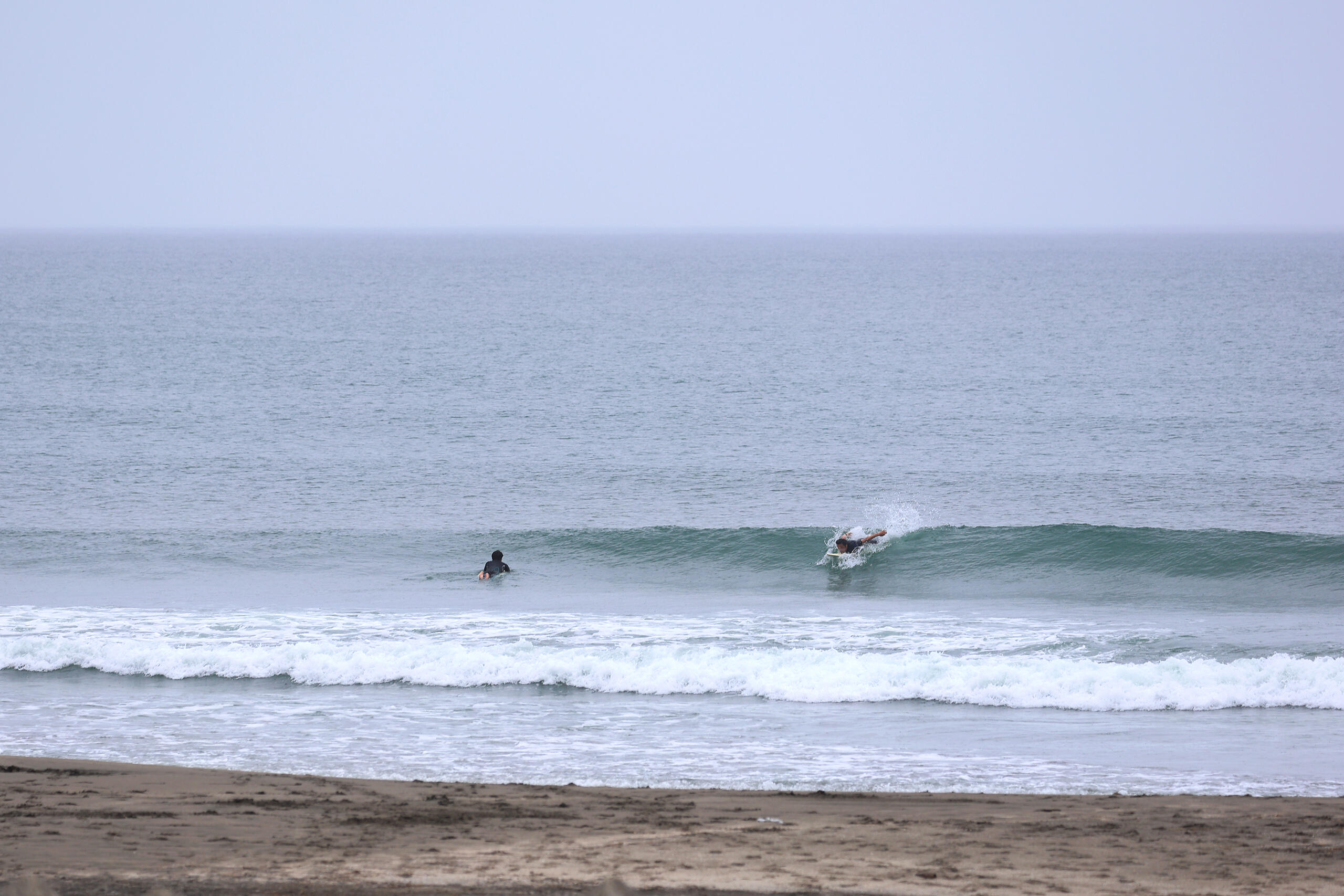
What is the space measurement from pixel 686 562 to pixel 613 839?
16302mm

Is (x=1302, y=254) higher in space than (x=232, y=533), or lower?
higher

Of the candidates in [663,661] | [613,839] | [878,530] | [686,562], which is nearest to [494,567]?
[686,562]

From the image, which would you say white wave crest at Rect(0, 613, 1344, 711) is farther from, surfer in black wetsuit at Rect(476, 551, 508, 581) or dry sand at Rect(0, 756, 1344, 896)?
dry sand at Rect(0, 756, 1344, 896)

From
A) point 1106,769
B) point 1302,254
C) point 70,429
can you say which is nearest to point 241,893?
point 1106,769

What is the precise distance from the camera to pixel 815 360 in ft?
201

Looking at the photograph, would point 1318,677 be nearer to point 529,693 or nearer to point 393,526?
point 529,693

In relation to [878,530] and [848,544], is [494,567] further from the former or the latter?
[878,530]

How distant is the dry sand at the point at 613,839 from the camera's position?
9.80 meters

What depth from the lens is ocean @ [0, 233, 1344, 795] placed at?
52.0 ft

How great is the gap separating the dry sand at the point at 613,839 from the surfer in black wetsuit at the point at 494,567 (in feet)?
39.4

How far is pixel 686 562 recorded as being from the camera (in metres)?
27.3

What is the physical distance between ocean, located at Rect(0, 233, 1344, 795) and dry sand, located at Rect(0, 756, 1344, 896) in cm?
141

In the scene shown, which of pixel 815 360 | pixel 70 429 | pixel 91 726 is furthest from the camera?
pixel 815 360

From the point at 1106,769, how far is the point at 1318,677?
5.15 metres
